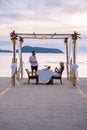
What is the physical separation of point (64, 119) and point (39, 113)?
124cm

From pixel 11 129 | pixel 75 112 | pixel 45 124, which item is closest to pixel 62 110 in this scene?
pixel 75 112

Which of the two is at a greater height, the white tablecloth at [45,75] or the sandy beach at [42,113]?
the white tablecloth at [45,75]

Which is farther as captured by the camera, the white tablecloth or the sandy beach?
the white tablecloth

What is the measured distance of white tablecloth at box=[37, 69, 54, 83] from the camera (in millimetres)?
24641

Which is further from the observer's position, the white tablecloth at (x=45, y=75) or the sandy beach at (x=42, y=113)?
the white tablecloth at (x=45, y=75)

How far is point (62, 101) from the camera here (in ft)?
50.5

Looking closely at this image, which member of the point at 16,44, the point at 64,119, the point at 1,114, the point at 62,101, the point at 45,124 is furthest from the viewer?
the point at 16,44

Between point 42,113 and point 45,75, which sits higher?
point 45,75

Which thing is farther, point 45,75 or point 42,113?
point 45,75

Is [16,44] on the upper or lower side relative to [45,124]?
upper

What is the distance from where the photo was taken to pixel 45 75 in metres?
24.7

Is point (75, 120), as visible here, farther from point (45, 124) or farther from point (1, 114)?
point (1, 114)

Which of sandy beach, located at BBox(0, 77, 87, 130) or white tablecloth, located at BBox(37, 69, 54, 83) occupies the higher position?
white tablecloth, located at BBox(37, 69, 54, 83)

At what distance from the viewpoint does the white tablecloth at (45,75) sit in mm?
24641
